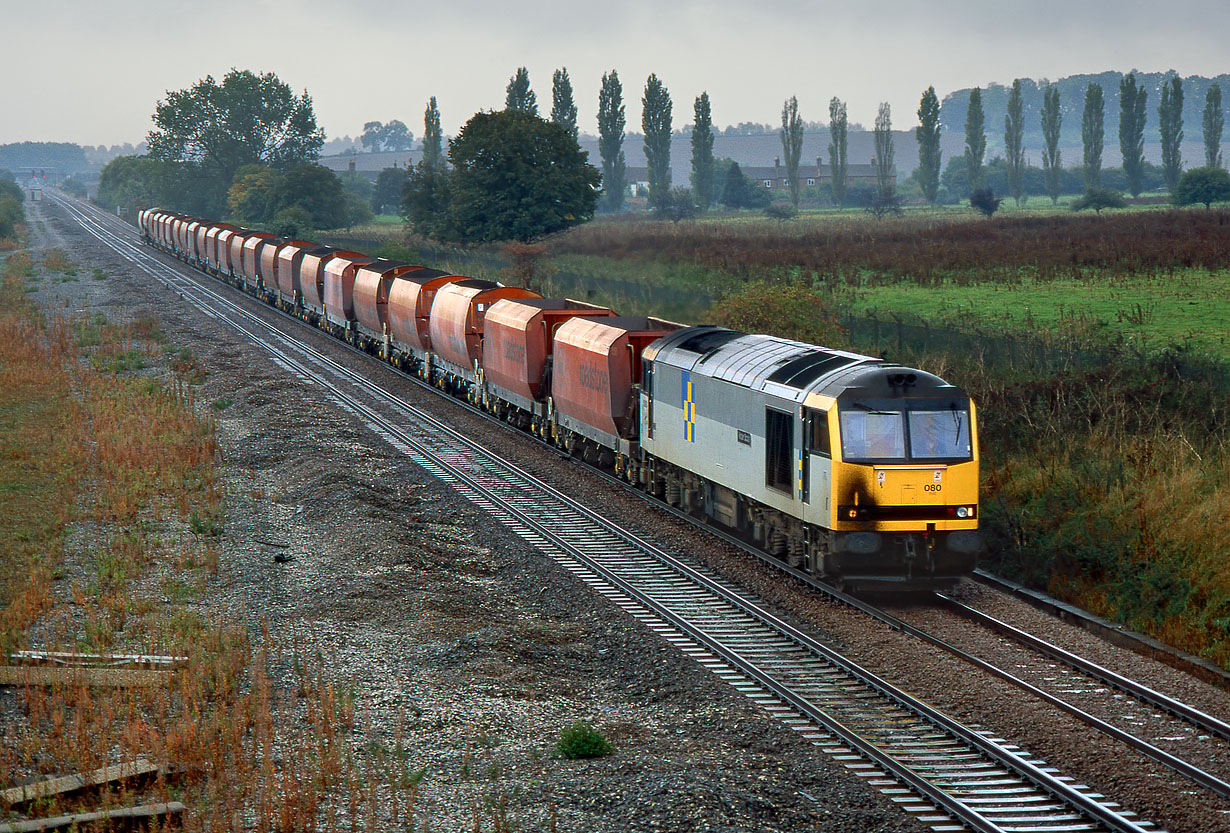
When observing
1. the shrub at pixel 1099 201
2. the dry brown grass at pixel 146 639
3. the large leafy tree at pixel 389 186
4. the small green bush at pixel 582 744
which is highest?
the large leafy tree at pixel 389 186

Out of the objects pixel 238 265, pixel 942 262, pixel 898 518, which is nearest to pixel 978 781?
pixel 898 518

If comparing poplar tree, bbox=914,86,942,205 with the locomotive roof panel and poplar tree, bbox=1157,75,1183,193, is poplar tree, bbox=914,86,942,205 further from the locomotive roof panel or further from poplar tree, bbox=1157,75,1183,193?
the locomotive roof panel

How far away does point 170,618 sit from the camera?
53.5 ft

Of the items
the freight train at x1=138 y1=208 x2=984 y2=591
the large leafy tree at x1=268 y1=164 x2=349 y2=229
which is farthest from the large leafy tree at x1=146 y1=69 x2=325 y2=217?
the freight train at x1=138 y1=208 x2=984 y2=591

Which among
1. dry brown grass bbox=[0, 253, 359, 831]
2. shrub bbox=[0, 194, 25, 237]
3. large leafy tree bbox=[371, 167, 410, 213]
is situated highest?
large leafy tree bbox=[371, 167, 410, 213]

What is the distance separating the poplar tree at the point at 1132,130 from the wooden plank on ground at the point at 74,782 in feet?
409

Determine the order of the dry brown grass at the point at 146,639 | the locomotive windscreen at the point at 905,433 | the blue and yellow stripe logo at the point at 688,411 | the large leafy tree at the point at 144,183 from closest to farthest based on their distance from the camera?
the dry brown grass at the point at 146,639
the locomotive windscreen at the point at 905,433
the blue and yellow stripe logo at the point at 688,411
the large leafy tree at the point at 144,183

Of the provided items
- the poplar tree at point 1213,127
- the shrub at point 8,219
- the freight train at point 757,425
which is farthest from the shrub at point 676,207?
the freight train at point 757,425

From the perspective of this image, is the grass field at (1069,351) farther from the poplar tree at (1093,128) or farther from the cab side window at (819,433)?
the poplar tree at (1093,128)

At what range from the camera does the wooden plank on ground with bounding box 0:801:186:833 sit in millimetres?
9633

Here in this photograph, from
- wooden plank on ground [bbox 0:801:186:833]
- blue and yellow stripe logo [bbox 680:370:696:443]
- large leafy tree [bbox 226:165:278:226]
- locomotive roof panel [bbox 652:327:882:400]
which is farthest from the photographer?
large leafy tree [bbox 226:165:278:226]

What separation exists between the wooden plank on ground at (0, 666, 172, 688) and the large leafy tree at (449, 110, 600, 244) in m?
55.7

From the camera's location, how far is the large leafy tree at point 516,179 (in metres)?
67.9

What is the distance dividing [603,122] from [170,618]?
4047 inches
